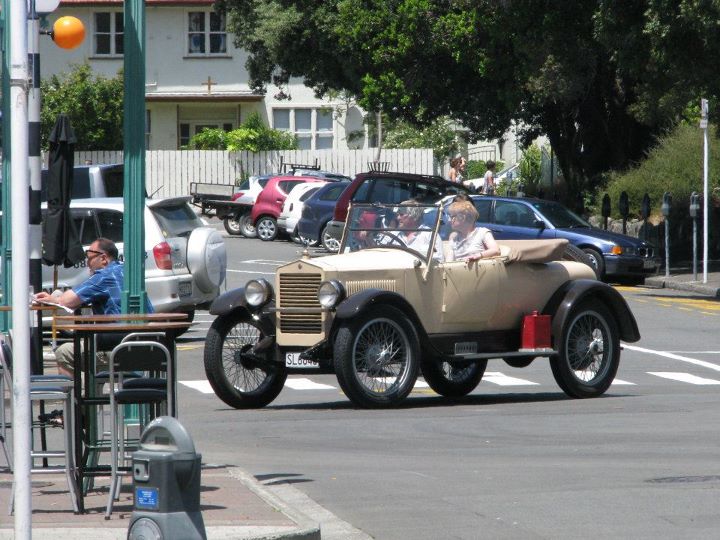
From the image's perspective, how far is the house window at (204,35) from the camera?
201 ft

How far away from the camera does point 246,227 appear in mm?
40031

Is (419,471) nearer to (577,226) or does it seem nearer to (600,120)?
(577,226)

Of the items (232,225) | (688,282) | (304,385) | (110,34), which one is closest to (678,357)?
(304,385)

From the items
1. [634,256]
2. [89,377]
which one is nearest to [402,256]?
[89,377]

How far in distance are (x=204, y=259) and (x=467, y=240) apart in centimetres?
618

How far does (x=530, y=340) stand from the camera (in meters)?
13.9

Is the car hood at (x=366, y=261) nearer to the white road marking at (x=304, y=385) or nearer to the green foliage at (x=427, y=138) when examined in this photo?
the white road marking at (x=304, y=385)

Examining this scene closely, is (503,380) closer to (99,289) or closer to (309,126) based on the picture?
(99,289)

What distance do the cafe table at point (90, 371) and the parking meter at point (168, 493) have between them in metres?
2.86

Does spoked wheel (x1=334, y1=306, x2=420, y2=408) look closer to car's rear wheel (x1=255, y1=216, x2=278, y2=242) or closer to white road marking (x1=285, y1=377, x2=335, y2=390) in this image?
white road marking (x1=285, y1=377, x2=335, y2=390)

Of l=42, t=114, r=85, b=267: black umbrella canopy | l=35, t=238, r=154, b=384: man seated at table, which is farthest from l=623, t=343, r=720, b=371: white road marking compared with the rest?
l=35, t=238, r=154, b=384: man seated at table

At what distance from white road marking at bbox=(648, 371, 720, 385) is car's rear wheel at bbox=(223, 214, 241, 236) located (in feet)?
81.5

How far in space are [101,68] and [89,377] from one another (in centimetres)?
5340

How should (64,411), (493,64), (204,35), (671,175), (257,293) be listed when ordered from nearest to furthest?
(64,411) → (257,293) → (671,175) → (493,64) → (204,35)
